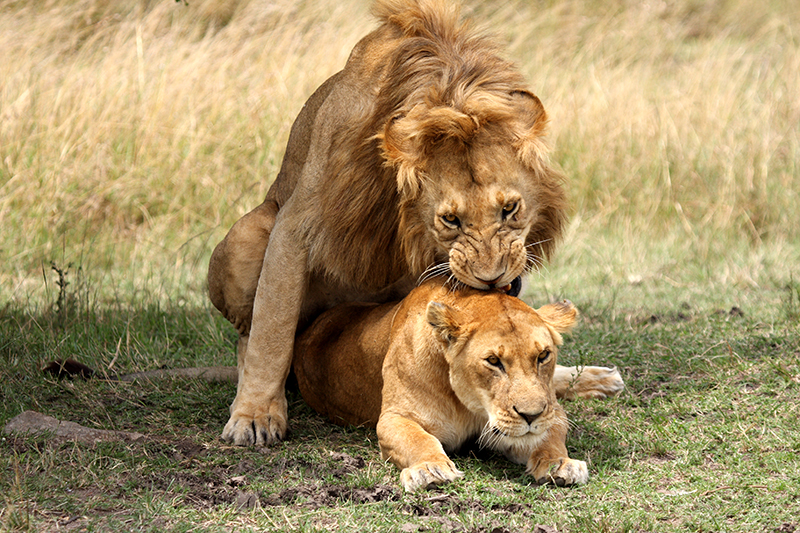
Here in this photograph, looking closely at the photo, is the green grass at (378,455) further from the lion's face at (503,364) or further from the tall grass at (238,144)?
the tall grass at (238,144)

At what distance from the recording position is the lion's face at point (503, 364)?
9.16 ft

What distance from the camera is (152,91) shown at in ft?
23.3

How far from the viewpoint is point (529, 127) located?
3227 mm

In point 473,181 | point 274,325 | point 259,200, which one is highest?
point 473,181

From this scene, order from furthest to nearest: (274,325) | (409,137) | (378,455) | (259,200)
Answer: (259,200), (274,325), (378,455), (409,137)

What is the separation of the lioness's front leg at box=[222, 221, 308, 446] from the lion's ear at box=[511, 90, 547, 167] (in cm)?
97

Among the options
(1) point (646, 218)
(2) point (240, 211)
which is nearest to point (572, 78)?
(1) point (646, 218)

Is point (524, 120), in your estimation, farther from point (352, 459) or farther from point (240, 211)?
point (240, 211)

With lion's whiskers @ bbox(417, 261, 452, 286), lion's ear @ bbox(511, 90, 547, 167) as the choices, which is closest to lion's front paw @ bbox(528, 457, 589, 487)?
lion's whiskers @ bbox(417, 261, 452, 286)

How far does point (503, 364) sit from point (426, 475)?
A: 41 cm

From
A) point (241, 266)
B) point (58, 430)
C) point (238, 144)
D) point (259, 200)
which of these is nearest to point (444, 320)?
point (241, 266)

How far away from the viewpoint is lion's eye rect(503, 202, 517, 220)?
305 cm

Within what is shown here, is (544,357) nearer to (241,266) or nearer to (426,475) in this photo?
(426,475)

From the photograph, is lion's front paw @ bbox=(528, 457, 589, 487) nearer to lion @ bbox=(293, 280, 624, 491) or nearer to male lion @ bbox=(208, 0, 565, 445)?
lion @ bbox=(293, 280, 624, 491)
